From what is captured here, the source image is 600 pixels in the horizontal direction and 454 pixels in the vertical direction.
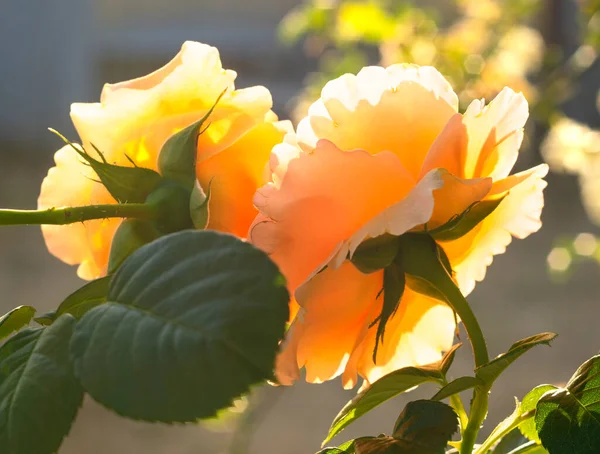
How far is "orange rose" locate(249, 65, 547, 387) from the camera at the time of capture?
162 millimetres

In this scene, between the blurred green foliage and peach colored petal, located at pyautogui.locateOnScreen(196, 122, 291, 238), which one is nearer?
peach colored petal, located at pyautogui.locateOnScreen(196, 122, 291, 238)

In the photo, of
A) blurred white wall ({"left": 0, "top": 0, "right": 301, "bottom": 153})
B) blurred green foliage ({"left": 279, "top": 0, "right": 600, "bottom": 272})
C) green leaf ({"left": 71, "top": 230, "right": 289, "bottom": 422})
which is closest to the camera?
green leaf ({"left": 71, "top": 230, "right": 289, "bottom": 422})

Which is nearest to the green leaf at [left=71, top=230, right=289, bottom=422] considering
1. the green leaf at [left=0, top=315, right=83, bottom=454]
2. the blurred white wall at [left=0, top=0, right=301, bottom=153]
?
the green leaf at [left=0, top=315, right=83, bottom=454]

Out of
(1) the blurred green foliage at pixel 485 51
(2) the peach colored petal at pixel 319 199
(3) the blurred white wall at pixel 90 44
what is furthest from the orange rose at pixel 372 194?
(3) the blurred white wall at pixel 90 44

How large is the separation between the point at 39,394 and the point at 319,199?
0.21 feet

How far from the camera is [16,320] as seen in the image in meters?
0.17

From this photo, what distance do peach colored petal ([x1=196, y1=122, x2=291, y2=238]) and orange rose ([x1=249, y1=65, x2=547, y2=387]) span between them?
0.07 feet

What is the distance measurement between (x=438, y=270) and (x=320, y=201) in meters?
0.03

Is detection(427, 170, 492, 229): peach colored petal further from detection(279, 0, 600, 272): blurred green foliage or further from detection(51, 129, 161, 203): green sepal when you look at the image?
detection(279, 0, 600, 272): blurred green foliage

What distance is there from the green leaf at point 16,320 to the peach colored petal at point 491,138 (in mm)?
93

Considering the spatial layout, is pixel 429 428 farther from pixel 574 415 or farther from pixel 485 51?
pixel 485 51

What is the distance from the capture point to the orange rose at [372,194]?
16cm

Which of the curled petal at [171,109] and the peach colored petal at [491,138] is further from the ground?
the curled petal at [171,109]

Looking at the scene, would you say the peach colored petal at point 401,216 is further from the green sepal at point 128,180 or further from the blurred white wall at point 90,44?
the blurred white wall at point 90,44
